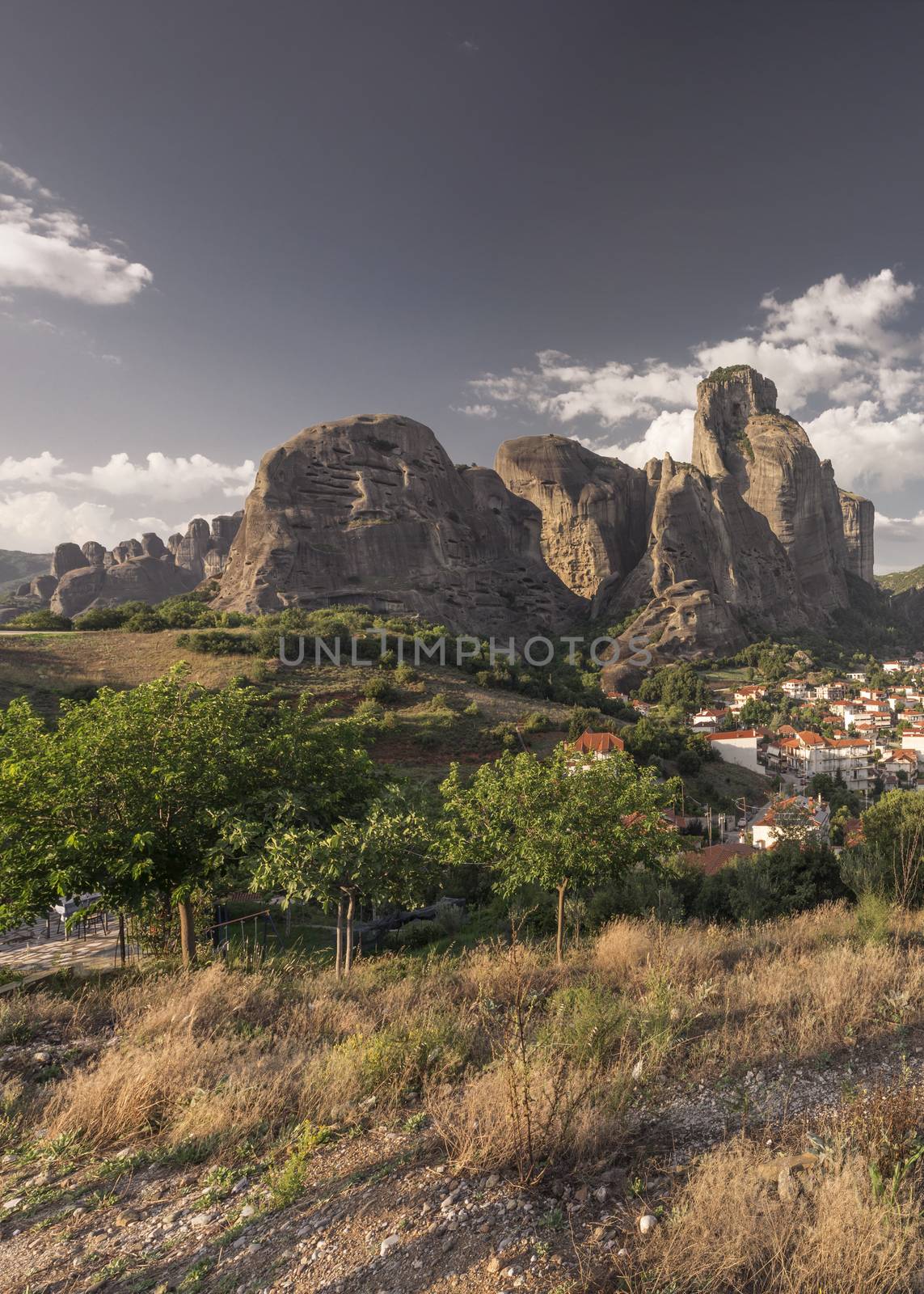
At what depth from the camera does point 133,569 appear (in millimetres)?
132750

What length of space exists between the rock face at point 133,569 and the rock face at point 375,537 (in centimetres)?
5355

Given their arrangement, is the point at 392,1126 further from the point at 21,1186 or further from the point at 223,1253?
the point at 21,1186

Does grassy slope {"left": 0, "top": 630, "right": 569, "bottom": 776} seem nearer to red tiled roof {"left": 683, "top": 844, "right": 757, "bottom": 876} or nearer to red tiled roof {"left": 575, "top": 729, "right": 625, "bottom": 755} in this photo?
red tiled roof {"left": 575, "top": 729, "right": 625, "bottom": 755}

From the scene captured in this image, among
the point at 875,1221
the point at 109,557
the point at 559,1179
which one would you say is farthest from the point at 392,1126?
the point at 109,557

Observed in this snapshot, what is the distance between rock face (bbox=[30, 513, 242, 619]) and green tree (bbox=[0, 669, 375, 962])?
405ft

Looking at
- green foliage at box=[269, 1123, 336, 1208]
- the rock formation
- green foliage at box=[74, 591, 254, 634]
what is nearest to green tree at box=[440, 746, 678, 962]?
green foliage at box=[269, 1123, 336, 1208]

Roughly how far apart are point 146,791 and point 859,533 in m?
217

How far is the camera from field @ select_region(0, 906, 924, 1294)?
8.75 ft

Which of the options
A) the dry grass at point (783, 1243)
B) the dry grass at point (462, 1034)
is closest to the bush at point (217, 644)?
the dry grass at point (462, 1034)

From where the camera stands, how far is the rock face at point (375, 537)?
77.2 m

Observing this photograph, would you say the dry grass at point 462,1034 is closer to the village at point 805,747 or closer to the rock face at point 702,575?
the village at point 805,747

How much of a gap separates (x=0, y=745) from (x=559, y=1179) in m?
9.39

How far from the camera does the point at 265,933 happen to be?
44.8 feet

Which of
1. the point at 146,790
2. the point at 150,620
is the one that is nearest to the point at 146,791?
the point at 146,790
